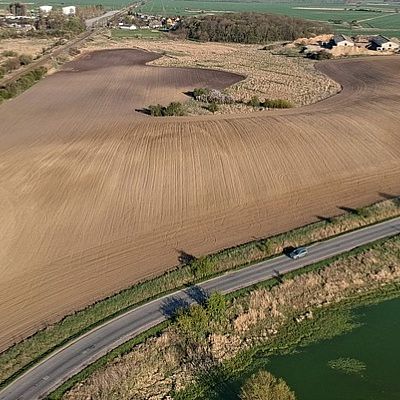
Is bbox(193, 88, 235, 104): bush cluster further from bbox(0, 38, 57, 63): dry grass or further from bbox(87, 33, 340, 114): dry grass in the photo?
bbox(0, 38, 57, 63): dry grass

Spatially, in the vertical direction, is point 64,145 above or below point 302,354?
above

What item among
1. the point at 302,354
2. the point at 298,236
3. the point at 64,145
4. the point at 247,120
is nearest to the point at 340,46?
the point at 247,120

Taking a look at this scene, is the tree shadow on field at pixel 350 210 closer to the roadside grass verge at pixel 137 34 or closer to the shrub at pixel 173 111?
the shrub at pixel 173 111

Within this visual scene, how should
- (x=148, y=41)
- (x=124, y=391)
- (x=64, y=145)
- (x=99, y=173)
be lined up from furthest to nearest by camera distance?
(x=148, y=41) < (x=64, y=145) < (x=99, y=173) < (x=124, y=391)

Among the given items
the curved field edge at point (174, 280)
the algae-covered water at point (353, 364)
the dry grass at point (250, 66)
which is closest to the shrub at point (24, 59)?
the dry grass at point (250, 66)

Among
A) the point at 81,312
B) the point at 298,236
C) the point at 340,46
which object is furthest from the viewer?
the point at 340,46

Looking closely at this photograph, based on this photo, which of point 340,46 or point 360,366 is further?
point 340,46

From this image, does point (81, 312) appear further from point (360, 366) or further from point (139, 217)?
point (360, 366)
